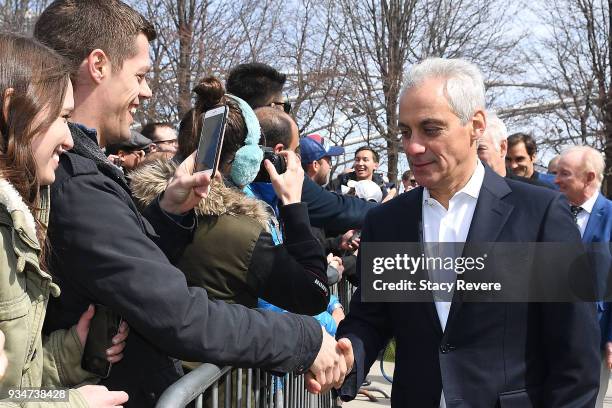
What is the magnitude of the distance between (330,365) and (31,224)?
45.1 inches

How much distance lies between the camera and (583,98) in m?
19.3

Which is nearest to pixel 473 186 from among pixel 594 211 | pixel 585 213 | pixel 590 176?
pixel 594 211

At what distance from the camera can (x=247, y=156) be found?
303cm

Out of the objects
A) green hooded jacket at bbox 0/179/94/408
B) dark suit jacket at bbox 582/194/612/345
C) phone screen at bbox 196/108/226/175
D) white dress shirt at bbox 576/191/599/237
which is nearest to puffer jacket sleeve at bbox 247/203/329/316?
phone screen at bbox 196/108/226/175

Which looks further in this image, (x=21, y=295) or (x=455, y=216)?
(x=455, y=216)

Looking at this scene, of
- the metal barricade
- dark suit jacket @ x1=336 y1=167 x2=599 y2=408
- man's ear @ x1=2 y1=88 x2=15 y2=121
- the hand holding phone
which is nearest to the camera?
man's ear @ x1=2 y1=88 x2=15 y2=121

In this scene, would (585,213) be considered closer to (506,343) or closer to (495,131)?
(495,131)

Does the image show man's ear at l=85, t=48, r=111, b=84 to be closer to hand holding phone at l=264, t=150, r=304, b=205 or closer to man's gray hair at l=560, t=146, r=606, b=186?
hand holding phone at l=264, t=150, r=304, b=205

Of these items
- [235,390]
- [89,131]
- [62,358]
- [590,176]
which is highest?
[590,176]

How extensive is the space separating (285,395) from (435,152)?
136 centimetres

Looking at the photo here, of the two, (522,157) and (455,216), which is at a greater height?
(522,157)

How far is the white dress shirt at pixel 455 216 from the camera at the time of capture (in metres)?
2.79

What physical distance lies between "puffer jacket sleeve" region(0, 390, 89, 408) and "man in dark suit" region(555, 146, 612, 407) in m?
3.85

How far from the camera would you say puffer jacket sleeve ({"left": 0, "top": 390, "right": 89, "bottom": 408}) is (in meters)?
1.63
